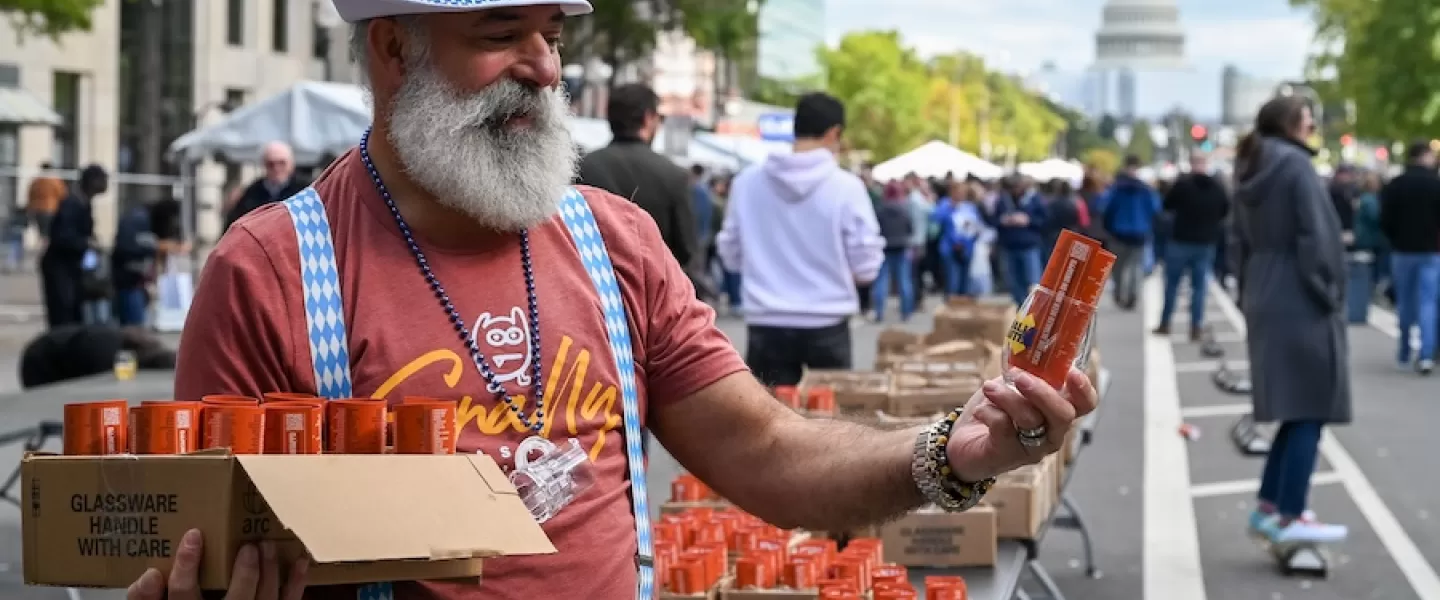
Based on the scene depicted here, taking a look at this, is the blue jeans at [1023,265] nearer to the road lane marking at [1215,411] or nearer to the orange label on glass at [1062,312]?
the road lane marking at [1215,411]

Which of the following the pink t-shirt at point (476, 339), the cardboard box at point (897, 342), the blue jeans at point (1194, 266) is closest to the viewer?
the pink t-shirt at point (476, 339)

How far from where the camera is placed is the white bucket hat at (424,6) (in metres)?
2.98

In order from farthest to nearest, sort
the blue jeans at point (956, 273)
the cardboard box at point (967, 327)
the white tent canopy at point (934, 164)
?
the blue jeans at point (956, 273) < the white tent canopy at point (934, 164) < the cardboard box at point (967, 327)

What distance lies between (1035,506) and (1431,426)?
914cm

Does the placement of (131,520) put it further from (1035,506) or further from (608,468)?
(1035,506)

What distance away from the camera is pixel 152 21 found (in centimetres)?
4403

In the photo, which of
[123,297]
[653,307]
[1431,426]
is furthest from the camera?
[123,297]

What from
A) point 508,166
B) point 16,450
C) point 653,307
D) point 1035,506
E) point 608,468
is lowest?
point 16,450

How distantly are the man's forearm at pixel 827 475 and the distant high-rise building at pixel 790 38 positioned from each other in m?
125

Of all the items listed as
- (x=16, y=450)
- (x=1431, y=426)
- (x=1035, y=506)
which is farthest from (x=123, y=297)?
(x=1035, y=506)

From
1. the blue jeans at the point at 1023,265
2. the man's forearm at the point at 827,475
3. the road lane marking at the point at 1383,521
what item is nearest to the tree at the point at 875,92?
the blue jeans at the point at 1023,265

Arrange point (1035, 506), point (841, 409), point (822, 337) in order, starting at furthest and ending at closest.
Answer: point (822, 337), point (841, 409), point (1035, 506)

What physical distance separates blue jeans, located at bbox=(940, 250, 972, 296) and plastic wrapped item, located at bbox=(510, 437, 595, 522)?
2756 cm

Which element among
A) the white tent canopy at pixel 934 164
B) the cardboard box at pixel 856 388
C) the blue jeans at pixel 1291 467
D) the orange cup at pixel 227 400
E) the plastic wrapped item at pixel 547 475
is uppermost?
the white tent canopy at pixel 934 164
